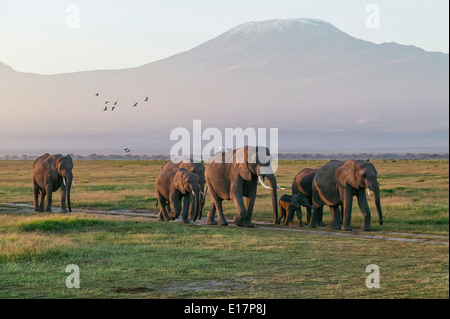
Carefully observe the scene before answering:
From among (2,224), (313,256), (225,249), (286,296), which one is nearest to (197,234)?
(225,249)

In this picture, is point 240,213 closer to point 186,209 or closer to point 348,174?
point 186,209

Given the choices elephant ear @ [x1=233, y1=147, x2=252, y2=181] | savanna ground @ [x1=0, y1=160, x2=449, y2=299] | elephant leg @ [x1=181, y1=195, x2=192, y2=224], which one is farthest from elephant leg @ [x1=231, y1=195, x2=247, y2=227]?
elephant leg @ [x1=181, y1=195, x2=192, y2=224]

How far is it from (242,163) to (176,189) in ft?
12.0

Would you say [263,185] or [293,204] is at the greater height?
[263,185]

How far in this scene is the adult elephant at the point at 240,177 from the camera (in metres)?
27.7

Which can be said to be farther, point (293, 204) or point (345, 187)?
point (293, 204)

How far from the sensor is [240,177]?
28.3 meters

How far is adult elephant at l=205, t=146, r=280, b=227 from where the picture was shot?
27.7 meters

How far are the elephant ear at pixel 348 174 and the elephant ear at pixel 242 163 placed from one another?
3877 mm

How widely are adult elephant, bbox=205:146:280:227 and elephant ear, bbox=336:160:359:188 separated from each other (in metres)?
2.80

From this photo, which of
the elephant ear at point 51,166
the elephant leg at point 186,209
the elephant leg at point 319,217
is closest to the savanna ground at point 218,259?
the elephant leg at point 319,217

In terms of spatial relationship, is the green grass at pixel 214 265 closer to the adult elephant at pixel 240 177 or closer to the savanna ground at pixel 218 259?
the savanna ground at pixel 218 259

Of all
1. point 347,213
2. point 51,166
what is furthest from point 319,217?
point 51,166
